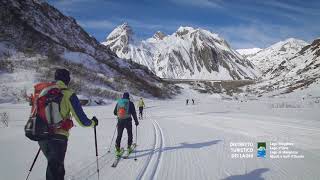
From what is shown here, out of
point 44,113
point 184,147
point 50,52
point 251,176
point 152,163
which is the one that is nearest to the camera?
point 44,113

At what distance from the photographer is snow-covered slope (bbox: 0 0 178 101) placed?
218 ft

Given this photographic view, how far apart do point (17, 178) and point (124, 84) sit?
7904 centimetres

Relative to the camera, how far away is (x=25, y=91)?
4934 centimetres

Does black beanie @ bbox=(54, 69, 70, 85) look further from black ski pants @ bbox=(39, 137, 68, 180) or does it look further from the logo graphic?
the logo graphic

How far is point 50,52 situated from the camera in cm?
8162

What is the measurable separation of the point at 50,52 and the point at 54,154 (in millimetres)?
82590

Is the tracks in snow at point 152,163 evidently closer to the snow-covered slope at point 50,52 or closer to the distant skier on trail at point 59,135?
the distant skier on trail at point 59,135

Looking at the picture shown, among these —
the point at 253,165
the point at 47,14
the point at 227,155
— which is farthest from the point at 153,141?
the point at 47,14

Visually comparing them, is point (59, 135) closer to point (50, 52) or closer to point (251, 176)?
point (251, 176)

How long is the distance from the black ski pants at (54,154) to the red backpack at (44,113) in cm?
15

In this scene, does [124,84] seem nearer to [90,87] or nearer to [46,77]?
[90,87]

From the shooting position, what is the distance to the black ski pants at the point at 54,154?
188 inches

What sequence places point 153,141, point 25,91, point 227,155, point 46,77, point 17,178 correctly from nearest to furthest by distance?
point 17,178 → point 227,155 → point 153,141 → point 25,91 → point 46,77

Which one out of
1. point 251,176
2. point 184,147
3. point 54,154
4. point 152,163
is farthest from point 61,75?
point 184,147
